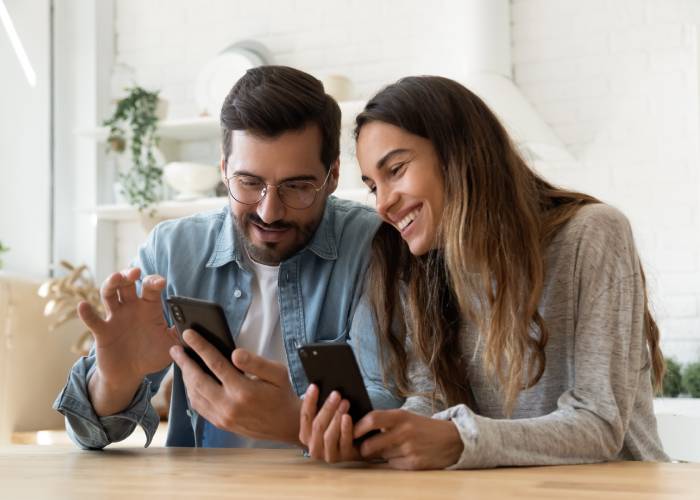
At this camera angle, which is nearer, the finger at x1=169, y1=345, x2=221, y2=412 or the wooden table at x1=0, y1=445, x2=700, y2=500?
the wooden table at x1=0, y1=445, x2=700, y2=500

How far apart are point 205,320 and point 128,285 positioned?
0.22 metres

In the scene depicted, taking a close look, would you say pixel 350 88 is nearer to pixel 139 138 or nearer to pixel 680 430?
pixel 139 138

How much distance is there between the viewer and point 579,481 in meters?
1.13

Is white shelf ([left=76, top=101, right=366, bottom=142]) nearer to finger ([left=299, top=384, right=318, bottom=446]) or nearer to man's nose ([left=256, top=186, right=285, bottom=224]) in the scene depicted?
man's nose ([left=256, top=186, right=285, bottom=224])

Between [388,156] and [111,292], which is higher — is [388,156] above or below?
above

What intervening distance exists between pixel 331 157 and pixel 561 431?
2.77 ft

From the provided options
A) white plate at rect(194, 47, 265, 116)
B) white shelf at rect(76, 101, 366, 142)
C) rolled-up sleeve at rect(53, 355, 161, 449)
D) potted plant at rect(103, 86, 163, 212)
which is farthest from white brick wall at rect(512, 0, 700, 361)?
rolled-up sleeve at rect(53, 355, 161, 449)

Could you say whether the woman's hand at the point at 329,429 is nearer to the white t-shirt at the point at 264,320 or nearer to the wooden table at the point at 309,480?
the wooden table at the point at 309,480

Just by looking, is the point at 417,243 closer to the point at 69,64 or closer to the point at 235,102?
the point at 235,102

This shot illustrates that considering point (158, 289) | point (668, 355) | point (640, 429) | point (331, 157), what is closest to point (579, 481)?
point (640, 429)

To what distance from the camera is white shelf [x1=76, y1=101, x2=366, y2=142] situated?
373 cm

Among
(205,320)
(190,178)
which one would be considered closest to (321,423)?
(205,320)

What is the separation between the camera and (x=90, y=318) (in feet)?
5.05

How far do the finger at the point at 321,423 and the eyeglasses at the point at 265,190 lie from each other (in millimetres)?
611
